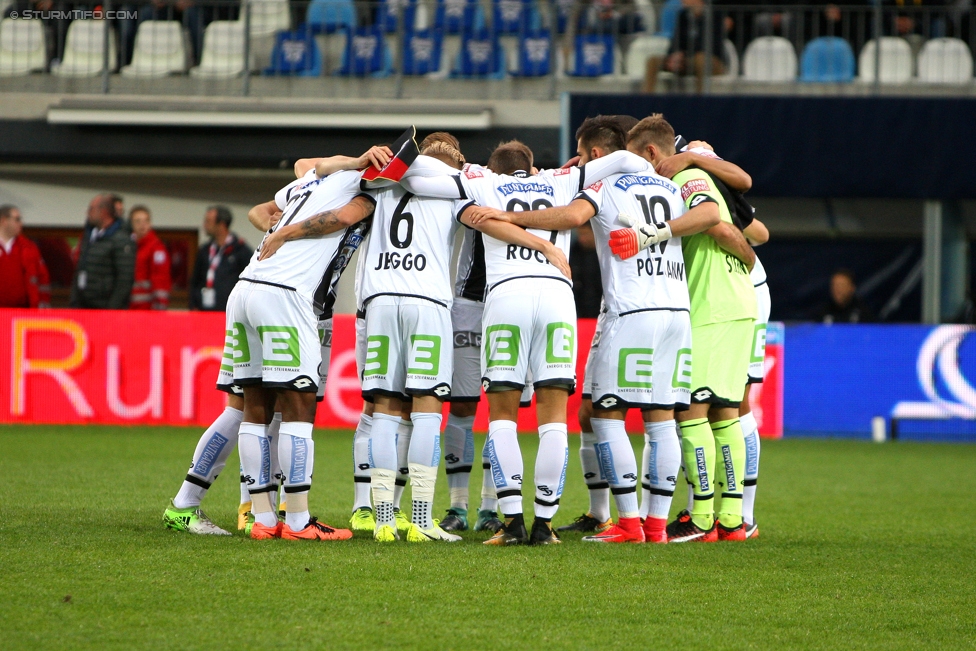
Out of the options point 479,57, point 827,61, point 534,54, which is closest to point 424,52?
point 479,57

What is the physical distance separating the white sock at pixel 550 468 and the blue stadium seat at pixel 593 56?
1214 cm

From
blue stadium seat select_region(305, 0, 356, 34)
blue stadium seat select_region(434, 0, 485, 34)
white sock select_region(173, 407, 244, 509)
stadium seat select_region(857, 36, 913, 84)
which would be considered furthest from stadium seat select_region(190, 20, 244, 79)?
white sock select_region(173, 407, 244, 509)

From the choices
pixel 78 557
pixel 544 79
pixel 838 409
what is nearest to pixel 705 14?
pixel 544 79

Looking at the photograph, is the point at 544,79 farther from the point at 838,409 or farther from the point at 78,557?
the point at 78,557

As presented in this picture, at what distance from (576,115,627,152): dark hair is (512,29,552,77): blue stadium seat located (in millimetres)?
11061

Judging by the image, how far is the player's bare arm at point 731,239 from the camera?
6406 mm

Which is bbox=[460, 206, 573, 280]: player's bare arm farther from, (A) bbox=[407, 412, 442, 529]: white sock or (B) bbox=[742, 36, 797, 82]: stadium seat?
(B) bbox=[742, 36, 797, 82]: stadium seat

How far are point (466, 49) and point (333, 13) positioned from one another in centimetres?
230

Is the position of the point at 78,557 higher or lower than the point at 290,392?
lower

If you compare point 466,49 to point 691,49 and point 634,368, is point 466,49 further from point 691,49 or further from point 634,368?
point 634,368

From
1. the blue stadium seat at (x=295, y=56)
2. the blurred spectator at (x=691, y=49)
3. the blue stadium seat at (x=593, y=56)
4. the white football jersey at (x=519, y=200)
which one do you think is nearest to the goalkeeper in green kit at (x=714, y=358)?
the white football jersey at (x=519, y=200)

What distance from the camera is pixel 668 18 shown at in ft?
59.3

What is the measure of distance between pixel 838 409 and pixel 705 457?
7.80 meters

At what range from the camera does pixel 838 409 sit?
13.6 metres
